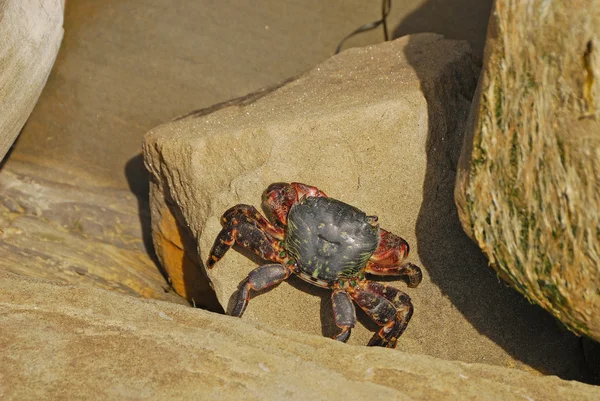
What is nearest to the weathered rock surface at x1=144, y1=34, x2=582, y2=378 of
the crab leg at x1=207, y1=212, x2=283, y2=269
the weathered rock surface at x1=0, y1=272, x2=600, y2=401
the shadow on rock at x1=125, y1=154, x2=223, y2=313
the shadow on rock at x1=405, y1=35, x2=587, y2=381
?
the shadow on rock at x1=405, y1=35, x2=587, y2=381

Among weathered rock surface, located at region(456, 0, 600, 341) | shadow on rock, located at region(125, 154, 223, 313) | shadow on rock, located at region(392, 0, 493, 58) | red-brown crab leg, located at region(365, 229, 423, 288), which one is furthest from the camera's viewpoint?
shadow on rock, located at region(392, 0, 493, 58)

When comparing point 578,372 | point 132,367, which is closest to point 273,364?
point 132,367

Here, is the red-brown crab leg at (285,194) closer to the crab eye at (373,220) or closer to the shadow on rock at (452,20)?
the crab eye at (373,220)

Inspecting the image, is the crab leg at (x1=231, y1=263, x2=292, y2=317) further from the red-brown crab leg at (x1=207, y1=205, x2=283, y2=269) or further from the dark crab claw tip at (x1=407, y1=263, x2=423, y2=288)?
the dark crab claw tip at (x1=407, y1=263, x2=423, y2=288)

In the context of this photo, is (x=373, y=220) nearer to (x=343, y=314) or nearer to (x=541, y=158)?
(x=343, y=314)

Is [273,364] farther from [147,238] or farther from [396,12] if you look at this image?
[396,12]

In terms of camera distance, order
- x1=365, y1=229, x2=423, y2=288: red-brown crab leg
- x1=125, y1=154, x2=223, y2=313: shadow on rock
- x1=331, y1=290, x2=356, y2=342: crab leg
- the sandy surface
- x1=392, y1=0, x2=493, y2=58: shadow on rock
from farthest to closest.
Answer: the sandy surface → x1=392, y1=0, x2=493, y2=58: shadow on rock → x1=125, y1=154, x2=223, y2=313: shadow on rock → x1=365, y1=229, x2=423, y2=288: red-brown crab leg → x1=331, y1=290, x2=356, y2=342: crab leg
